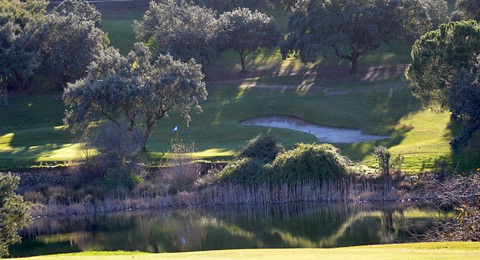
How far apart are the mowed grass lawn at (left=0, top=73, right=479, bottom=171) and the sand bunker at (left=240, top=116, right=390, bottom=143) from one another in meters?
0.75

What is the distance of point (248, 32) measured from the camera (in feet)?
316

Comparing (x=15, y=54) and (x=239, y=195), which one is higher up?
(x=15, y=54)

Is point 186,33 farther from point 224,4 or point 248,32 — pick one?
point 224,4

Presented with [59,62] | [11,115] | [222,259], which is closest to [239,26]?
[59,62]

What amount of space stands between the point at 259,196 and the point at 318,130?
18.4 m

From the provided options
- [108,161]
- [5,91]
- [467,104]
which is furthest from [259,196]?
[5,91]

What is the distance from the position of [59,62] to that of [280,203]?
4053cm

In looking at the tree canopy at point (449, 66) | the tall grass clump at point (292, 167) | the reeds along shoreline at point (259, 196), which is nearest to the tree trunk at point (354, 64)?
the tree canopy at point (449, 66)

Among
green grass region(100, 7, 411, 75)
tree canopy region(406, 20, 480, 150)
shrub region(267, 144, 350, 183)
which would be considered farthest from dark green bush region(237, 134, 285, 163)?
green grass region(100, 7, 411, 75)

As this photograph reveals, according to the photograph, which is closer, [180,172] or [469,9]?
[180,172]

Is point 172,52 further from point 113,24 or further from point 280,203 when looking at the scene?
point 280,203

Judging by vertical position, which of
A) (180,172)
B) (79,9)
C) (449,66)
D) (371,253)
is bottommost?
(180,172)

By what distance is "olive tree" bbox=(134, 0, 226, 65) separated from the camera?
92.3 metres

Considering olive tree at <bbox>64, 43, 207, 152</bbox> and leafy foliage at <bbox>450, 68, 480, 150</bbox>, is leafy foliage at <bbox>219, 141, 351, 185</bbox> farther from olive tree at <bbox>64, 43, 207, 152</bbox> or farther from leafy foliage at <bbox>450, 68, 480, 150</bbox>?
olive tree at <bbox>64, 43, 207, 152</bbox>
